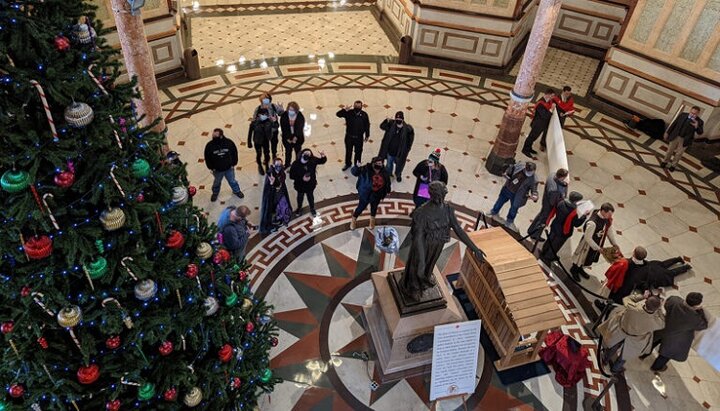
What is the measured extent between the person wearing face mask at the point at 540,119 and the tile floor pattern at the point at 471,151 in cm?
43

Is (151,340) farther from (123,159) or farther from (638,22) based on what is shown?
(638,22)

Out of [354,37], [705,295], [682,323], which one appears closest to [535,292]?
[682,323]

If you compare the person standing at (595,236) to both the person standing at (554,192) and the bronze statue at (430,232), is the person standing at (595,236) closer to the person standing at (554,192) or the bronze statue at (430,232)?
the person standing at (554,192)

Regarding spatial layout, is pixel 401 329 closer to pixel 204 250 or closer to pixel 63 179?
pixel 204 250

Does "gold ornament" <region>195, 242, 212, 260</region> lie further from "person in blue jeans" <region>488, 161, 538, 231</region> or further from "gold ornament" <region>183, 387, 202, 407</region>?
"person in blue jeans" <region>488, 161, 538, 231</region>

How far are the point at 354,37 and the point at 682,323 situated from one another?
365 inches

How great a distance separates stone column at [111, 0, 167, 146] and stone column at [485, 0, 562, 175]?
5.13m

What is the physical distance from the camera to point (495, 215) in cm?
729

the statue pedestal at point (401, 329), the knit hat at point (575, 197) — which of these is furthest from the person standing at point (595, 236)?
the statue pedestal at point (401, 329)

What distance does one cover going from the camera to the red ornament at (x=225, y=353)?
3.36 m

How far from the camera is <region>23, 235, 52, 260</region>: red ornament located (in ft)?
7.89

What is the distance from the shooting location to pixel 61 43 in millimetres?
2299

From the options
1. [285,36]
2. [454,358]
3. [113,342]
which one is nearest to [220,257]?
[113,342]

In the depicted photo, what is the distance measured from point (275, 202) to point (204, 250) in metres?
3.39
